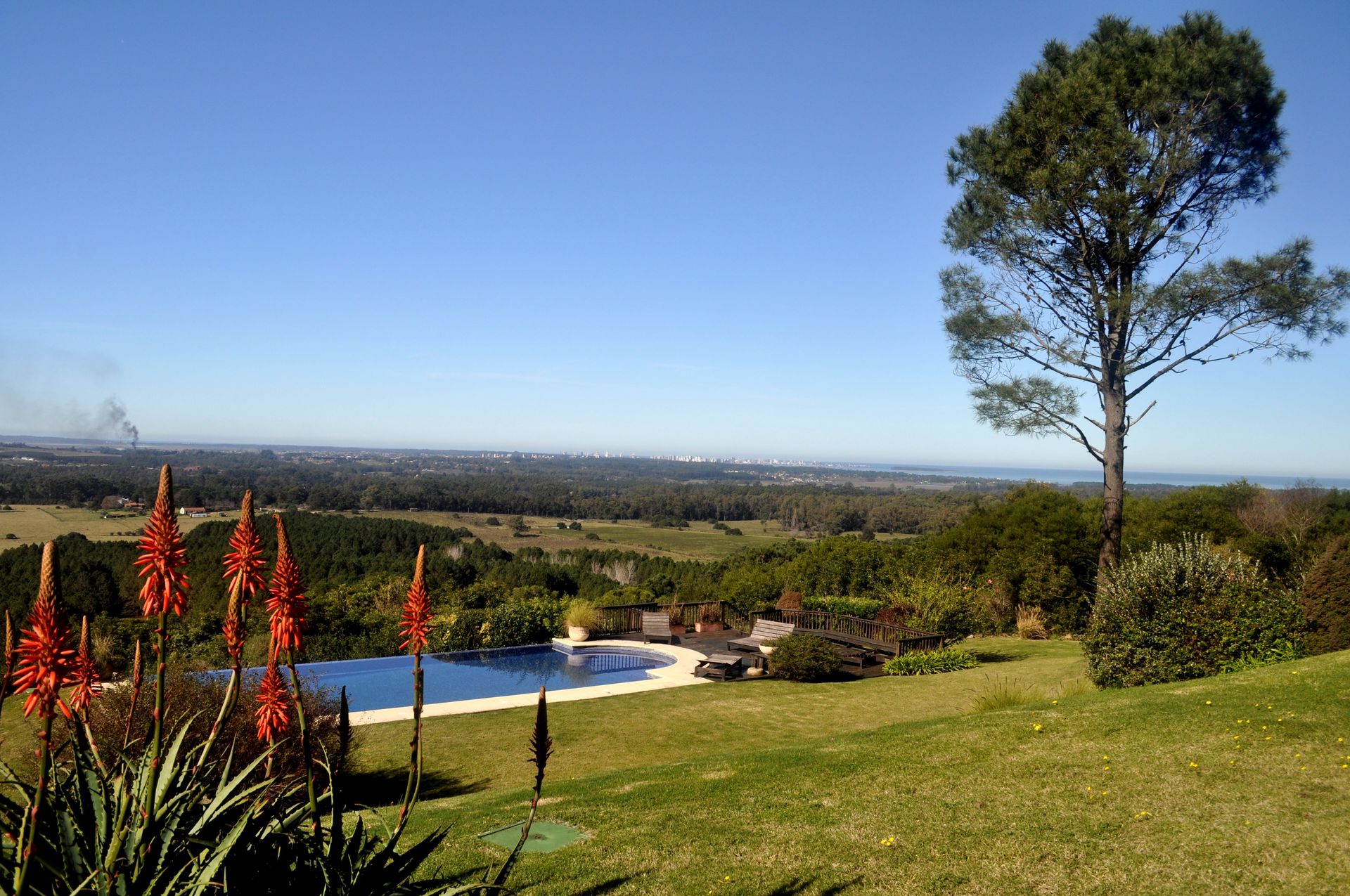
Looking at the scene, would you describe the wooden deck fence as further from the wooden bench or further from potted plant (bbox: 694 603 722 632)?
the wooden bench

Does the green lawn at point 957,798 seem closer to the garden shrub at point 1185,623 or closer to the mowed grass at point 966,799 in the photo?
the mowed grass at point 966,799

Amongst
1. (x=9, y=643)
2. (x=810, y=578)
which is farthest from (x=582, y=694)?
(x=9, y=643)

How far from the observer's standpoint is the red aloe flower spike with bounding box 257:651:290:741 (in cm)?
229

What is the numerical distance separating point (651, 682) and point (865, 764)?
641 cm

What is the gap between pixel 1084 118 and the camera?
1437 cm

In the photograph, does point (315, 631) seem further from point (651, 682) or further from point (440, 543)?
point (440, 543)

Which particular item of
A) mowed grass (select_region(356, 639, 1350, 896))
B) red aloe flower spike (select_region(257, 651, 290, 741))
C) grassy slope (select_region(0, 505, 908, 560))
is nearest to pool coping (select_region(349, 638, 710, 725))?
mowed grass (select_region(356, 639, 1350, 896))

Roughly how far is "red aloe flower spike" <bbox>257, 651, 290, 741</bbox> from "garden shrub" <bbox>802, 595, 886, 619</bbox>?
606 inches

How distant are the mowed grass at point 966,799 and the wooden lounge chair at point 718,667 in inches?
149

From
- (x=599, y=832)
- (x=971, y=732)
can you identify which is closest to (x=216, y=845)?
→ (x=599, y=832)

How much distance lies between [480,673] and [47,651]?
1382cm

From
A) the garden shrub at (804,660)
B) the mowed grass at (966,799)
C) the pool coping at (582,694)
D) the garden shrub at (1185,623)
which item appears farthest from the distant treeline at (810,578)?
the mowed grass at (966,799)

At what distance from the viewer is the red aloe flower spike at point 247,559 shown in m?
2.06

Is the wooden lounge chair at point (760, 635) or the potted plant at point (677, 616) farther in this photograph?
the potted plant at point (677, 616)
